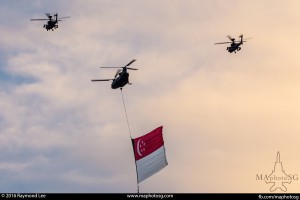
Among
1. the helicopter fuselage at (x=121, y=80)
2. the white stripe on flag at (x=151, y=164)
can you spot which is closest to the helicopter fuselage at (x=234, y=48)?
the helicopter fuselage at (x=121, y=80)

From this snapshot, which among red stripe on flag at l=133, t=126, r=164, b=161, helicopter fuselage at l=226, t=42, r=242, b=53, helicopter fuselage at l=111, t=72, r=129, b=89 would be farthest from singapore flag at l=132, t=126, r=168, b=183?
helicopter fuselage at l=226, t=42, r=242, b=53

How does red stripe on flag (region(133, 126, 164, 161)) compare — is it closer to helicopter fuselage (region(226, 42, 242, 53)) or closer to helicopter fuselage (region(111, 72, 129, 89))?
helicopter fuselage (region(111, 72, 129, 89))

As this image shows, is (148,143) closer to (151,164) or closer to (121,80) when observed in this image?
(151,164)

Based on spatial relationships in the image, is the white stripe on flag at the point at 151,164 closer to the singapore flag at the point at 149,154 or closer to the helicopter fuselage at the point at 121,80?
the singapore flag at the point at 149,154

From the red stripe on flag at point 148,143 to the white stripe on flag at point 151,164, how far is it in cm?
54

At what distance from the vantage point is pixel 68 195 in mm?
58656

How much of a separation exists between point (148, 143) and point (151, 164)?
2.82 meters

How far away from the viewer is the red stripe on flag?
78613 millimetres

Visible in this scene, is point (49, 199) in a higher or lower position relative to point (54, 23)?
lower

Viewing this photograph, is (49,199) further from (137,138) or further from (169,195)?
(137,138)

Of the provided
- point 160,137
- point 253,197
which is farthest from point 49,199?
point 160,137

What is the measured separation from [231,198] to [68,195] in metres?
15.6

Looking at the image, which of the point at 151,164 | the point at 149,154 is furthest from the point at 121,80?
the point at 151,164

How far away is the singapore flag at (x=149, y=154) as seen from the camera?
78312mm
